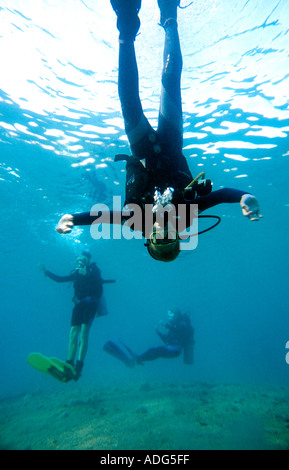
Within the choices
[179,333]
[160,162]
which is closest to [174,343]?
[179,333]

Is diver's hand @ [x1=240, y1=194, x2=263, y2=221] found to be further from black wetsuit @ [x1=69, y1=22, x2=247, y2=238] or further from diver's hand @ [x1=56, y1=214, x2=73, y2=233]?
diver's hand @ [x1=56, y1=214, x2=73, y2=233]

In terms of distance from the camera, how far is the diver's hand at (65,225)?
3.25 meters

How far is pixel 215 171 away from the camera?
1471cm

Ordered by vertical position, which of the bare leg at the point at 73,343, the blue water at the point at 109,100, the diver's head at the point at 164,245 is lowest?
the bare leg at the point at 73,343

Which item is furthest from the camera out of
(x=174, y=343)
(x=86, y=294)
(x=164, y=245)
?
(x=174, y=343)

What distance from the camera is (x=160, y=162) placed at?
4117mm

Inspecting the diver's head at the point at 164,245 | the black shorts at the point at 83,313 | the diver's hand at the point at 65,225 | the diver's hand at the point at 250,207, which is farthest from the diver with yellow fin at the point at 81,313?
the diver's hand at the point at 250,207

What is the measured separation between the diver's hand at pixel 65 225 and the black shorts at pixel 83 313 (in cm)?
538

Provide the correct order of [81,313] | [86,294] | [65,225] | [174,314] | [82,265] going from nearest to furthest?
[65,225], [81,313], [86,294], [82,265], [174,314]

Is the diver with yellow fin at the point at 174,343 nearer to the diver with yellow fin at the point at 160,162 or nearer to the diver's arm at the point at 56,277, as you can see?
the diver's arm at the point at 56,277

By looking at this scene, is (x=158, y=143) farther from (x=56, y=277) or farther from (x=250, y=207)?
(x=56, y=277)

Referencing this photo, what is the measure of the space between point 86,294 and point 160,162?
20.8 feet
